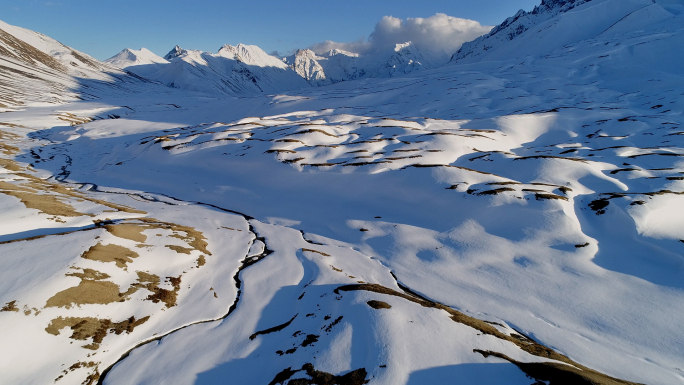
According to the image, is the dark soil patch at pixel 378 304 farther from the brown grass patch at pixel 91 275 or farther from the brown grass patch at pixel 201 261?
the brown grass patch at pixel 91 275

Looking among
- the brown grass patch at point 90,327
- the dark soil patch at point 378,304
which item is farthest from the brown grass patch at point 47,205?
the dark soil patch at point 378,304

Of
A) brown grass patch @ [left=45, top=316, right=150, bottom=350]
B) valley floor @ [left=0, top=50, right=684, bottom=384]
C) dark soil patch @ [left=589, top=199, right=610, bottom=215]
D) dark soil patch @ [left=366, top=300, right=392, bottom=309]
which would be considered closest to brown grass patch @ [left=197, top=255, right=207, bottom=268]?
valley floor @ [left=0, top=50, right=684, bottom=384]

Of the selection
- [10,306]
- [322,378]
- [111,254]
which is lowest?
[322,378]

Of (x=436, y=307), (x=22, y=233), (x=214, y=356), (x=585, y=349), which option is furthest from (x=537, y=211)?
(x=22, y=233)

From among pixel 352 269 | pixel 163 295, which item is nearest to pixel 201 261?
pixel 163 295

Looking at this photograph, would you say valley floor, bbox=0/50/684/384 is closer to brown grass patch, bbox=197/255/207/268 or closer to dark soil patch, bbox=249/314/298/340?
dark soil patch, bbox=249/314/298/340

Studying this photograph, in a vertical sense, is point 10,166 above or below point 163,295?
above

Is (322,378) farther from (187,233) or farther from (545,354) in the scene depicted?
(187,233)
